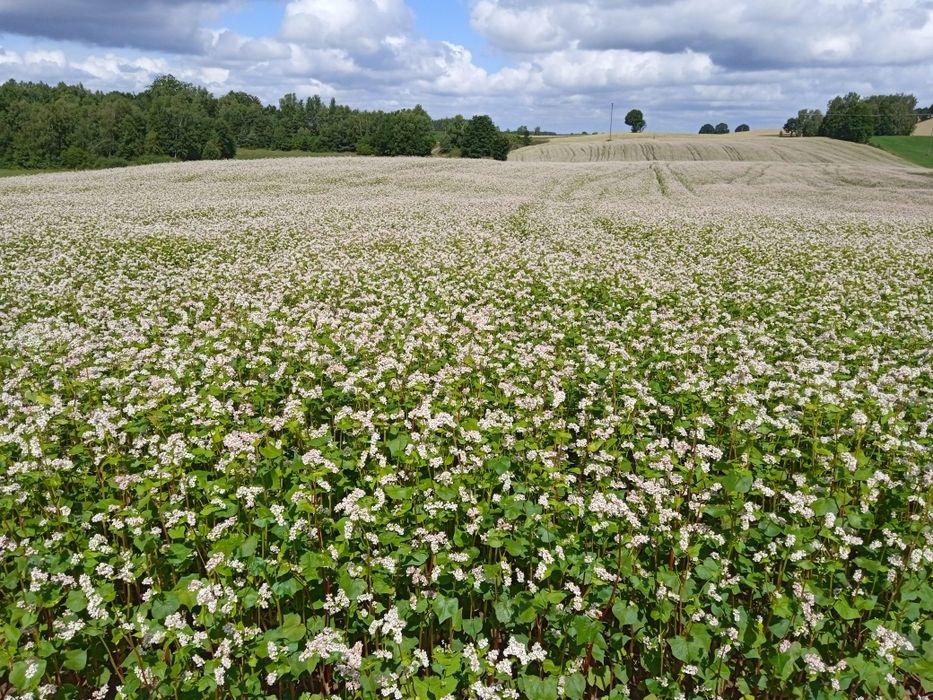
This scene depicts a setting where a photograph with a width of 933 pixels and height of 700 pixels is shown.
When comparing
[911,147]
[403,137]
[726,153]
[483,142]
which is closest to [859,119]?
[911,147]

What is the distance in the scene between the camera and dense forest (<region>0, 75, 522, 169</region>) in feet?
344

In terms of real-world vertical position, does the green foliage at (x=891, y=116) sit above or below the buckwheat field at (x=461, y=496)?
above

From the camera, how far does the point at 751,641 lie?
4.31m

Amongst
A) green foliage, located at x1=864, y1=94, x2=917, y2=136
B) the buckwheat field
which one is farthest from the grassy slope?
the buckwheat field

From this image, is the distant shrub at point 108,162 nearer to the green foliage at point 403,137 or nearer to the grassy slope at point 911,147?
the green foliage at point 403,137

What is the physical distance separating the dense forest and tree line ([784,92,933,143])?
7752cm

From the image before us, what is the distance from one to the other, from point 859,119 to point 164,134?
14430cm

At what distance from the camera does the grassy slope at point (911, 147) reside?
103250 millimetres

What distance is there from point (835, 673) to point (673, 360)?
5872mm

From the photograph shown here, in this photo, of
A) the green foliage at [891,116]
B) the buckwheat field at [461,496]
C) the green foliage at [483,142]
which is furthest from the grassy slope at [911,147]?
the buckwheat field at [461,496]

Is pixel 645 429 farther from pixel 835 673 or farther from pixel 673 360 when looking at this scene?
pixel 835 673

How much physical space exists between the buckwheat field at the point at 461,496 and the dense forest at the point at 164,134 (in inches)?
4205

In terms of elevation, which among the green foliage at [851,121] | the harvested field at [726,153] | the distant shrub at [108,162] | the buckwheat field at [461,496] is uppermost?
the green foliage at [851,121]

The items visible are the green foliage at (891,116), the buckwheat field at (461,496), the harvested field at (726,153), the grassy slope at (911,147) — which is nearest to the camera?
the buckwheat field at (461,496)
